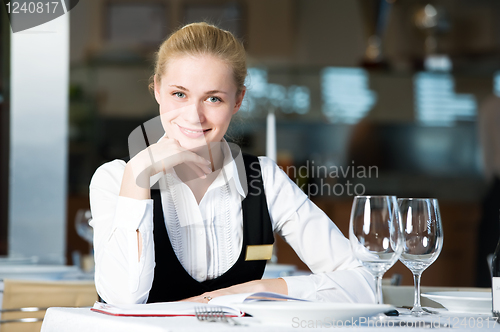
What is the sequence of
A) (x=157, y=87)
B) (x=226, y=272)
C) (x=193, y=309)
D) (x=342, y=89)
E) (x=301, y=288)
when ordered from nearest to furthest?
1. (x=193, y=309)
2. (x=301, y=288)
3. (x=226, y=272)
4. (x=157, y=87)
5. (x=342, y=89)

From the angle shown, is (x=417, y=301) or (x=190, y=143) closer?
(x=417, y=301)

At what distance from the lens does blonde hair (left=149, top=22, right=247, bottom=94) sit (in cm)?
136

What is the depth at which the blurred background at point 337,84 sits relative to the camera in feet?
15.0

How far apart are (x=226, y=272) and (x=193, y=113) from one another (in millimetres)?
349

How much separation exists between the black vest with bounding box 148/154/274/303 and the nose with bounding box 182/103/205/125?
170 mm

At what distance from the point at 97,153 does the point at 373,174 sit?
7.12 feet

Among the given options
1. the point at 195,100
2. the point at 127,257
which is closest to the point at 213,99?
the point at 195,100

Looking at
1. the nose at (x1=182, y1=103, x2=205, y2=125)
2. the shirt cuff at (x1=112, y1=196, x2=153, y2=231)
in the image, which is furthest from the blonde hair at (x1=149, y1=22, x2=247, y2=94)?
the shirt cuff at (x1=112, y1=196, x2=153, y2=231)

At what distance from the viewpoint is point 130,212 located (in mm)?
1062

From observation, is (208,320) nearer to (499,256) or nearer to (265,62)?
(499,256)

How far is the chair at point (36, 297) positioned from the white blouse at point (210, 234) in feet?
0.71

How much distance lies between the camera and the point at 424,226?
0.90m

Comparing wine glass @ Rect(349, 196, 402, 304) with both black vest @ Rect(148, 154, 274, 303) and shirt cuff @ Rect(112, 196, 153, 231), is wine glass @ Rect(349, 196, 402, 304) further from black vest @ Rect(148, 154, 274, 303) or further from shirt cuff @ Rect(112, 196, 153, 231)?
black vest @ Rect(148, 154, 274, 303)

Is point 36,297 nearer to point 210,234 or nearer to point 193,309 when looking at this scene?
point 210,234
